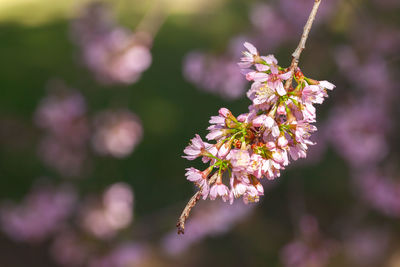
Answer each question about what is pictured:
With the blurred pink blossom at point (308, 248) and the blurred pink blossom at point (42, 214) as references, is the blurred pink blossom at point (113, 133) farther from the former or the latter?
the blurred pink blossom at point (308, 248)

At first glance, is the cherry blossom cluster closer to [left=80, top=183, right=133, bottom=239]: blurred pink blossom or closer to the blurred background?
the blurred background

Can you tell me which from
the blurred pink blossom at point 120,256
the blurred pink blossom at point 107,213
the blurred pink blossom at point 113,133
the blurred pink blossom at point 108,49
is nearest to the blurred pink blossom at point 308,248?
the blurred pink blossom at point 120,256

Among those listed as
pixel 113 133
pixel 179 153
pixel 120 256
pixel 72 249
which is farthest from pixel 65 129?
pixel 179 153

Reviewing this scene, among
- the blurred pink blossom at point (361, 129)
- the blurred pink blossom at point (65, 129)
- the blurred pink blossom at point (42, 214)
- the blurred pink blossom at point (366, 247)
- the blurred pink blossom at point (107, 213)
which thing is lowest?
the blurred pink blossom at point (366, 247)

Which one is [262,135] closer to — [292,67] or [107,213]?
[292,67]

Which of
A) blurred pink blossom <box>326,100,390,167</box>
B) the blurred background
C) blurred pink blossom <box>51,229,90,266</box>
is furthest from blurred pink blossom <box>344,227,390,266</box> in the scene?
blurred pink blossom <box>51,229,90,266</box>
